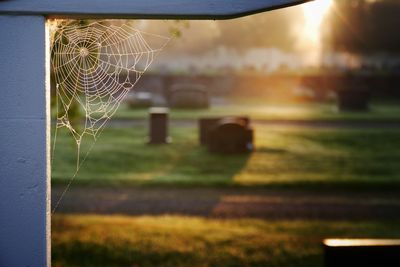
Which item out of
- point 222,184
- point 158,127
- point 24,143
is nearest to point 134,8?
point 24,143

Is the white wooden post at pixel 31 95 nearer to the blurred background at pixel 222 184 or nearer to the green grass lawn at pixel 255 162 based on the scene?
the blurred background at pixel 222 184

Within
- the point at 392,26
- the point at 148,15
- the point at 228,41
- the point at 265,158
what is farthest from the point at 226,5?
the point at 228,41

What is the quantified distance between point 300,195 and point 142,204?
3.45m

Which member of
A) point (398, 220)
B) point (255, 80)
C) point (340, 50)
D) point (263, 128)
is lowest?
point (398, 220)

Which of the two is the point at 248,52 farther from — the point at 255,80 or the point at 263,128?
the point at 263,128

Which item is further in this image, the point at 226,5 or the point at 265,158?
the point at 265,158

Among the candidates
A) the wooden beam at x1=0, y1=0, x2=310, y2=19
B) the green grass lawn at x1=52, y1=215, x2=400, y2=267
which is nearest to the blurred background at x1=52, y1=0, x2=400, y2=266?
the green grass lawn at x1=52, y1=215, x2=400, y2=267

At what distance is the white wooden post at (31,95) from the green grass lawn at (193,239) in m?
3.96

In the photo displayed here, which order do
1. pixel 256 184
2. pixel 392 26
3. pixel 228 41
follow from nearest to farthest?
pixel 256 184, pixel 392 26, pixel 228 41

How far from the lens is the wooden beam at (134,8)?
8.39 feet

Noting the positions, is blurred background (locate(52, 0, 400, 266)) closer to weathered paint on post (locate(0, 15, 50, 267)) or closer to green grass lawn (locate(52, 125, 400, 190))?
green grass lawn (locate(52, 125, 400, 190))

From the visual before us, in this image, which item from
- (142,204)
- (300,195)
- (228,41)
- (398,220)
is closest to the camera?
(398,220)

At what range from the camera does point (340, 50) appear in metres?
44.9

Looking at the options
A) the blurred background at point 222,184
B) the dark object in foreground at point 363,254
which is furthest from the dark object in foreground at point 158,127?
the dark object in foreground at point 363,254
